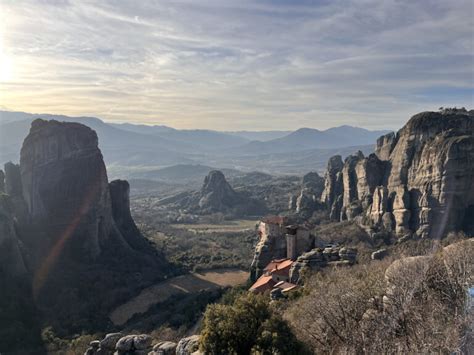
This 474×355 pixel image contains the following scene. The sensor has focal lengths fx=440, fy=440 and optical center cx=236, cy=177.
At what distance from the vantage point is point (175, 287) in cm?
5206

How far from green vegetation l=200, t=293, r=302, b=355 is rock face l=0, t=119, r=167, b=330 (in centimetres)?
3478

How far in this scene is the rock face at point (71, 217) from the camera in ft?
164

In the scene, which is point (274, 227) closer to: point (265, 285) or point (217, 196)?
point (265, 285)

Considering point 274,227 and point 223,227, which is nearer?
point 274,227

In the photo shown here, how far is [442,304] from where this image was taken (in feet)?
51.7

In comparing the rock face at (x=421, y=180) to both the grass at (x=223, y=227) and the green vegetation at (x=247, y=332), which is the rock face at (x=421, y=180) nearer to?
the grass at (x=223, y=227)

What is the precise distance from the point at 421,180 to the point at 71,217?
44.6 meters

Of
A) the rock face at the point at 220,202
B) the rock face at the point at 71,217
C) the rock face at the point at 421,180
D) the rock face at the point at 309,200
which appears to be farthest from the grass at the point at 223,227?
the rock face at the point at 71,217

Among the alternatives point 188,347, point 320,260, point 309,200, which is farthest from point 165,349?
point 309,200

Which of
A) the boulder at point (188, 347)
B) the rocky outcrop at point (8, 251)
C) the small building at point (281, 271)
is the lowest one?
the rocky outcrop at point (8, 251)

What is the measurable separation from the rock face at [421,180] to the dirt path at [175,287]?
71.1ft

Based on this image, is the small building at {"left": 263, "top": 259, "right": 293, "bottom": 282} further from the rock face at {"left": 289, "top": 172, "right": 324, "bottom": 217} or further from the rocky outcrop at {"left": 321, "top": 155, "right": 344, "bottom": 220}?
the rock face at {"left": 289, "top": 172, "right": 324, "bottom": 217}

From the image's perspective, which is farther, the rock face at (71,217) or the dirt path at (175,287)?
the rock face at (71,217)

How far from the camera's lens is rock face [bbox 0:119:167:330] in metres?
50.1
